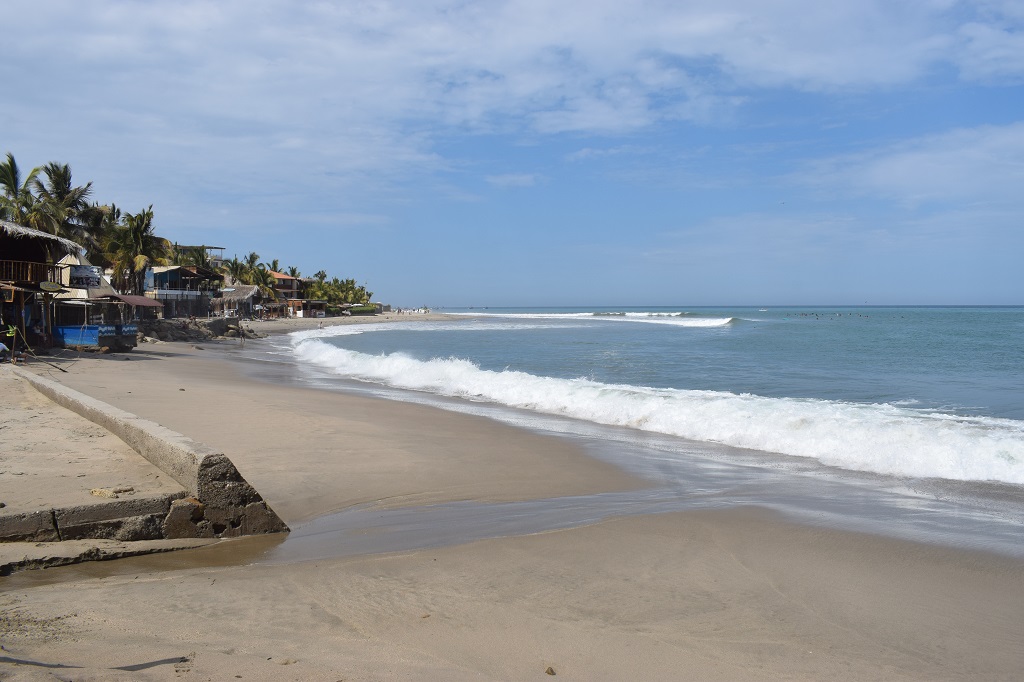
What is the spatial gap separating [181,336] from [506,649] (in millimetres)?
41946

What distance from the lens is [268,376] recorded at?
21828 mm

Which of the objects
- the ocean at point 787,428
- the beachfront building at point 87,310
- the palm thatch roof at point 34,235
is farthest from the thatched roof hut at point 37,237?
the ocean at point 787,428

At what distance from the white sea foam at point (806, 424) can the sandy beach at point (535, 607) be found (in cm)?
390

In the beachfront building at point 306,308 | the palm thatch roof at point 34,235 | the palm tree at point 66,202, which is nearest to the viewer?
the palm thatch roof at point 34,235

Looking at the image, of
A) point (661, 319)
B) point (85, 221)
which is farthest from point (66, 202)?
point (661, 319)

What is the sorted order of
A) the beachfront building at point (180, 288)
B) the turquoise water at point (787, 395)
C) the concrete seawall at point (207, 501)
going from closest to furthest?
1. the concrete seawall at point (207, 501)
2. the turquoise water at point (787, 395)
3. the beachfront building at point (180, 288)

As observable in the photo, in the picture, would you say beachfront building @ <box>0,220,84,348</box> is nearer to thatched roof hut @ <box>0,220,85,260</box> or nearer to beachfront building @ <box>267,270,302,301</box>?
thatched roof hut @ <box>0,220,85,260</box>

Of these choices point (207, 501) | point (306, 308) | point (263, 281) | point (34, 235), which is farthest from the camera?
point (306, 308)

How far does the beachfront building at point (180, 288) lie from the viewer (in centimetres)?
5659

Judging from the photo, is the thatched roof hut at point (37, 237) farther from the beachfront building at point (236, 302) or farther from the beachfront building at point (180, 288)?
the beachfront building at point (236, 302)

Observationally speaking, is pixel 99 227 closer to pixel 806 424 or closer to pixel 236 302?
pixel 236 302

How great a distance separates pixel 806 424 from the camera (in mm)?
11734

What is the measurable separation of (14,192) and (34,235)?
17735mm

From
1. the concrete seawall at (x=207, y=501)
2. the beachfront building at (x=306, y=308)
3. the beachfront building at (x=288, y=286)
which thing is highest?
the beachfront building at (x=288, y=286)
